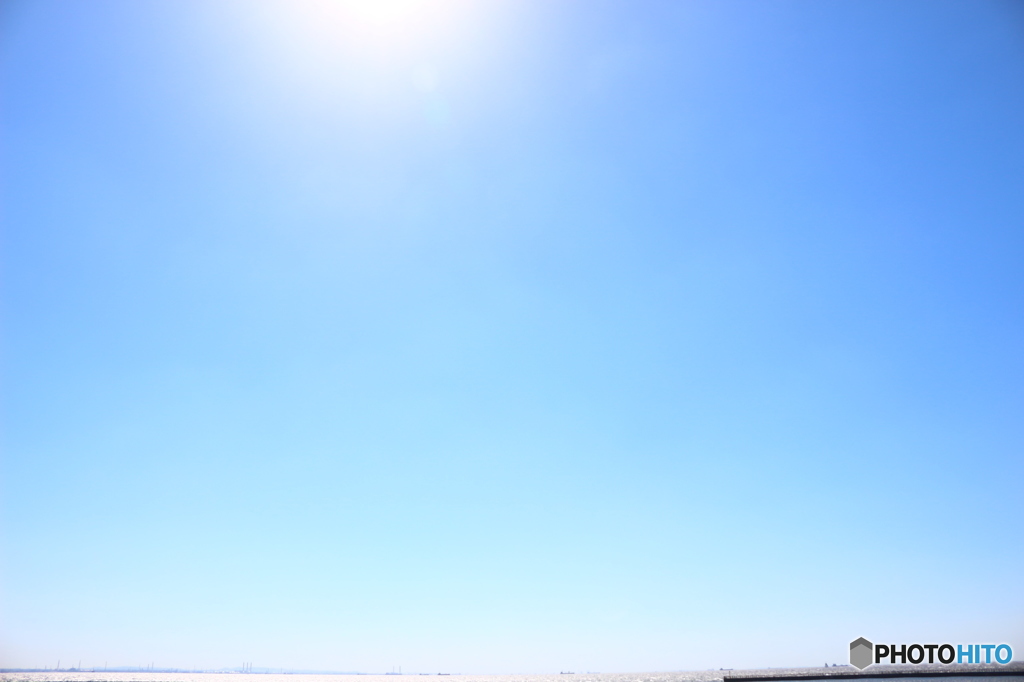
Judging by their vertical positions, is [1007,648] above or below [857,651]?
above

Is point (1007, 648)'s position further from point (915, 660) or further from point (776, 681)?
point (776, 681)

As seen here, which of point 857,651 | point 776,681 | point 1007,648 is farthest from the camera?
point 776,681

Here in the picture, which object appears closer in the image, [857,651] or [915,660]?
[915,660]

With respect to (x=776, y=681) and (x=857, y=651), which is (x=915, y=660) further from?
(x=776, y=681)

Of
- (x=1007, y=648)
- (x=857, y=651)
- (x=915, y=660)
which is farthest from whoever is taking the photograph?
(x=857, y=651)

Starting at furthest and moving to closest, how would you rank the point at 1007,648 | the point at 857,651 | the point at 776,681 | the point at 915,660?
the point at 776,681 < the point at 857,651 < the point at 915,660 < the point at 1007,648

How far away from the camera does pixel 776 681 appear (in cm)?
12738

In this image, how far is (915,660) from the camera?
8119 cm

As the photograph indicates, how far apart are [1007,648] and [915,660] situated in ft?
38.4

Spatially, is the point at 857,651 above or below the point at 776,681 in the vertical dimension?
above

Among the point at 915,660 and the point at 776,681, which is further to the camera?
the point at 776,681

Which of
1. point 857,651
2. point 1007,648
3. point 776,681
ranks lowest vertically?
point 776,681

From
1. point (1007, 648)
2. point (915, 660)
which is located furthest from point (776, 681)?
point (1007, 648)

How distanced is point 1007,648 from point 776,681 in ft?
215
